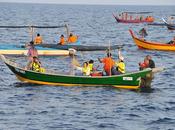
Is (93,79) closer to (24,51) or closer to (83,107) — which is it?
(83,107)

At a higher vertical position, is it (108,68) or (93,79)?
(108,68)

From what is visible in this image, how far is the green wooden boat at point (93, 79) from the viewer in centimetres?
3612

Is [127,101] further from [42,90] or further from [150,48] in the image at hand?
[150,48]

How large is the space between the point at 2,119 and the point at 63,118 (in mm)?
3065

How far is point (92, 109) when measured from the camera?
3222 centimetres

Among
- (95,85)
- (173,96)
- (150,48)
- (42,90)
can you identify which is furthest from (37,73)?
(150,48)

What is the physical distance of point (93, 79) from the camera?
36.7 metres

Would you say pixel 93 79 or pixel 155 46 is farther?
pixel 155 46

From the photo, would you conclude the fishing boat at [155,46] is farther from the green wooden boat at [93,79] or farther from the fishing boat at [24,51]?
the green wooden boat at [93,79]

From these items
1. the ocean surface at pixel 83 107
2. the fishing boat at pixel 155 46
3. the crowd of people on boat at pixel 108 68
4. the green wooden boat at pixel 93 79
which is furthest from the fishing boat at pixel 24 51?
the crowd of people on boat at pixel 108 68

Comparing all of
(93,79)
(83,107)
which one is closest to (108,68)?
(93,79)

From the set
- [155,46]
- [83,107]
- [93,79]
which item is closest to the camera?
[83,107]

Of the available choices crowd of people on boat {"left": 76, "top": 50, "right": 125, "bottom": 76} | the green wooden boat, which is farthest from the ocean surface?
crowd of people on boat {"left": 76, "top": 50, "right": 125, "bottom": 76}

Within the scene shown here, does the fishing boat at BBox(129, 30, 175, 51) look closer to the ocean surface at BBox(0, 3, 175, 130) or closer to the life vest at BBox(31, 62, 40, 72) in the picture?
the ocean surface at BBox(0, 3, 175, 130)
